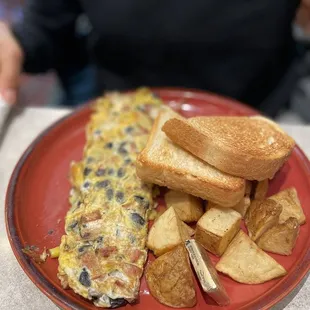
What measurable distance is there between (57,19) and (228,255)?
1548mm

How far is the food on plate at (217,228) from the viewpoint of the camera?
3.77 feet

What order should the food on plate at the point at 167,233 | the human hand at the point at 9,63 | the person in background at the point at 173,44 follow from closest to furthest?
the food on plate at the point at 167,233, the human hand at the point at 9,63, the person in background at the point at 173,44

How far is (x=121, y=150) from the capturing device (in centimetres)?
140

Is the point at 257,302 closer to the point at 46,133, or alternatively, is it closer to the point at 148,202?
the point at 148,202

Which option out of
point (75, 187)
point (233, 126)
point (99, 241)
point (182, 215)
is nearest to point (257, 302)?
point (182, 215)

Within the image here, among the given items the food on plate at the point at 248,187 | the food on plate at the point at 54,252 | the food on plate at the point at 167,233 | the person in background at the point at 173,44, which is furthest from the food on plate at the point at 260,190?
the person in background at the point at 173,44

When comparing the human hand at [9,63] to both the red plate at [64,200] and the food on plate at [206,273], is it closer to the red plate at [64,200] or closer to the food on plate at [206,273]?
the red plate at [64,200]

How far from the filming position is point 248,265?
1.13 meters

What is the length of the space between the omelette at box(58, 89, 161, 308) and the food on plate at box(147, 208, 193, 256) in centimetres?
3

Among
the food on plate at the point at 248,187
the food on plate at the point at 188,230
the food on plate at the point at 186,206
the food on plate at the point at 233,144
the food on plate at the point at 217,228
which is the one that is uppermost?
the food on plate at the point at 233,144

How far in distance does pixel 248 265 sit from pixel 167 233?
0.71 ft

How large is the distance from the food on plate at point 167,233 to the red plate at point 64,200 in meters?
0.10

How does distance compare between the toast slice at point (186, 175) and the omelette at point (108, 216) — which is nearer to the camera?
the omelette at point (108, 216)

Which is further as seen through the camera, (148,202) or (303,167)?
(303,167)
